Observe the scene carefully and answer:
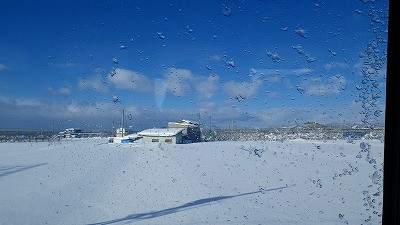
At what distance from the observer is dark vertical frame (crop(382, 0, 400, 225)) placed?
75cm

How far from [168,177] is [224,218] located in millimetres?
3513

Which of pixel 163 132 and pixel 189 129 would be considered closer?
pixel 163 132

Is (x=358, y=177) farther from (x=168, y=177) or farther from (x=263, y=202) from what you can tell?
(x=168, y=177)

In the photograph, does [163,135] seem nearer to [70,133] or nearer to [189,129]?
[189,129]

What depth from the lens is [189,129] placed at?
22219 mm

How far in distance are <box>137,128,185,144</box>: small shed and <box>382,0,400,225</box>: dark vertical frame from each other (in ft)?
64.7

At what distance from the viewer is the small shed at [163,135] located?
20.5 metres

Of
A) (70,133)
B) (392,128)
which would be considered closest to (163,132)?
(70,133)

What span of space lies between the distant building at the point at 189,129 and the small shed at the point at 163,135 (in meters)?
0.34

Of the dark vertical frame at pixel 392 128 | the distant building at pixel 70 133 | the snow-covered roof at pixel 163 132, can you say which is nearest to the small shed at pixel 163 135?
the snow-covered roof at pixel 163 132

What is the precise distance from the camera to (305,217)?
3.62 meters

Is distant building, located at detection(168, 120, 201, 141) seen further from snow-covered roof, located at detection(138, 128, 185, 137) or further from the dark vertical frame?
the dark vertical frame

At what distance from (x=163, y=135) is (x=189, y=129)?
7.77 feet

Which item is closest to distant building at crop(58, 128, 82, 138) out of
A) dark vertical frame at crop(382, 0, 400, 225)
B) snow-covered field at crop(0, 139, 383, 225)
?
snow-covered field at crop(0, 139, 383, 225)
